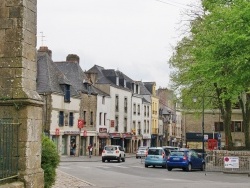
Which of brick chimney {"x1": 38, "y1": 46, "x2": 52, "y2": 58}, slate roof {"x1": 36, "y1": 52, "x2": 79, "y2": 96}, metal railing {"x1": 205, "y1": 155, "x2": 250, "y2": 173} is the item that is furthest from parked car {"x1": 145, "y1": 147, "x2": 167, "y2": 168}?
brick chimney {"x1": 38, "y1": 46, "x2": 52, "y2": 58}

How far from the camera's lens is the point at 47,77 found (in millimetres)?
49406

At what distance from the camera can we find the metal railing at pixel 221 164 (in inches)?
1243

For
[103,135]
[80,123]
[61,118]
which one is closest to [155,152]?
[61,118]

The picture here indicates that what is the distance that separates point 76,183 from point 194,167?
1536 cm

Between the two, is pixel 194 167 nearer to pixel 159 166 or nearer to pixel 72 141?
pixel 159 166

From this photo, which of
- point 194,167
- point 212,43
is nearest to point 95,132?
point 194,167

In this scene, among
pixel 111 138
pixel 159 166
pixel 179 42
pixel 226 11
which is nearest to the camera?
pixel 226 11

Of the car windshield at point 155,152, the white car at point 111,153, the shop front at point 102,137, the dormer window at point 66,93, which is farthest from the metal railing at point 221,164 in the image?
the shop front at point 102,137

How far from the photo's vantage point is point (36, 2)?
12.6 m

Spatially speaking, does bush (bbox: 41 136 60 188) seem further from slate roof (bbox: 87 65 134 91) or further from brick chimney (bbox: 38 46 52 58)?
slate roof (bbox: 87 65 134 91)

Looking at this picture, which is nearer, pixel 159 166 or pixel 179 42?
pixel 159 166

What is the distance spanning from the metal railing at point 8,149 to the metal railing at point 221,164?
2211 cm

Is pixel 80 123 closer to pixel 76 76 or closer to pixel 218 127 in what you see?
pixel 76 76

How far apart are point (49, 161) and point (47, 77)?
116ft
